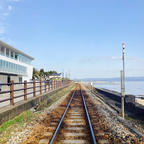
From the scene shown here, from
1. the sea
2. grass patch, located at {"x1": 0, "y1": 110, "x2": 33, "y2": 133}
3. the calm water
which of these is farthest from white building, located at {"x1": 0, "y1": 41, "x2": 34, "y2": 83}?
grass patch, located at {"x1": 0, "y1": 110, "x2": 33, "y2": 133}

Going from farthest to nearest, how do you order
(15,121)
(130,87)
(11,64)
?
1. (130,87)
2. (11,64)
3. (15,121)

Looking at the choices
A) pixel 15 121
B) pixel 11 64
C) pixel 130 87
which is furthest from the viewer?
pixel 130 87

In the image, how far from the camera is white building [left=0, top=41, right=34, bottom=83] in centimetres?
3734

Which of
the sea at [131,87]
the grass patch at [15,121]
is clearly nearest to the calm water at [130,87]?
the sea at [131,87]

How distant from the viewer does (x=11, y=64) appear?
41.8 m

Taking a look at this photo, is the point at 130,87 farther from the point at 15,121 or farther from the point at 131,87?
the point at 15,121

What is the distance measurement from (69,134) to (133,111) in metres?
7.70

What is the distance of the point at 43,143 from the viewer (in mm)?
4879

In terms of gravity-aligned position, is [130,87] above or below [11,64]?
below

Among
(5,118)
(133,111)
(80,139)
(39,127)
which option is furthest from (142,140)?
(133,111)

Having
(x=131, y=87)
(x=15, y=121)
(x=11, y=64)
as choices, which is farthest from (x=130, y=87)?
(x=15, y=121)

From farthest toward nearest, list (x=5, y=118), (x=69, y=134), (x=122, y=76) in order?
(x=122, y=76)
(x=5, y=118)
(x=69, y=134)

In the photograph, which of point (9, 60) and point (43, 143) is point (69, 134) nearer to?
point (43, 143)

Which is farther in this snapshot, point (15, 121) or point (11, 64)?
point (11, 64)
